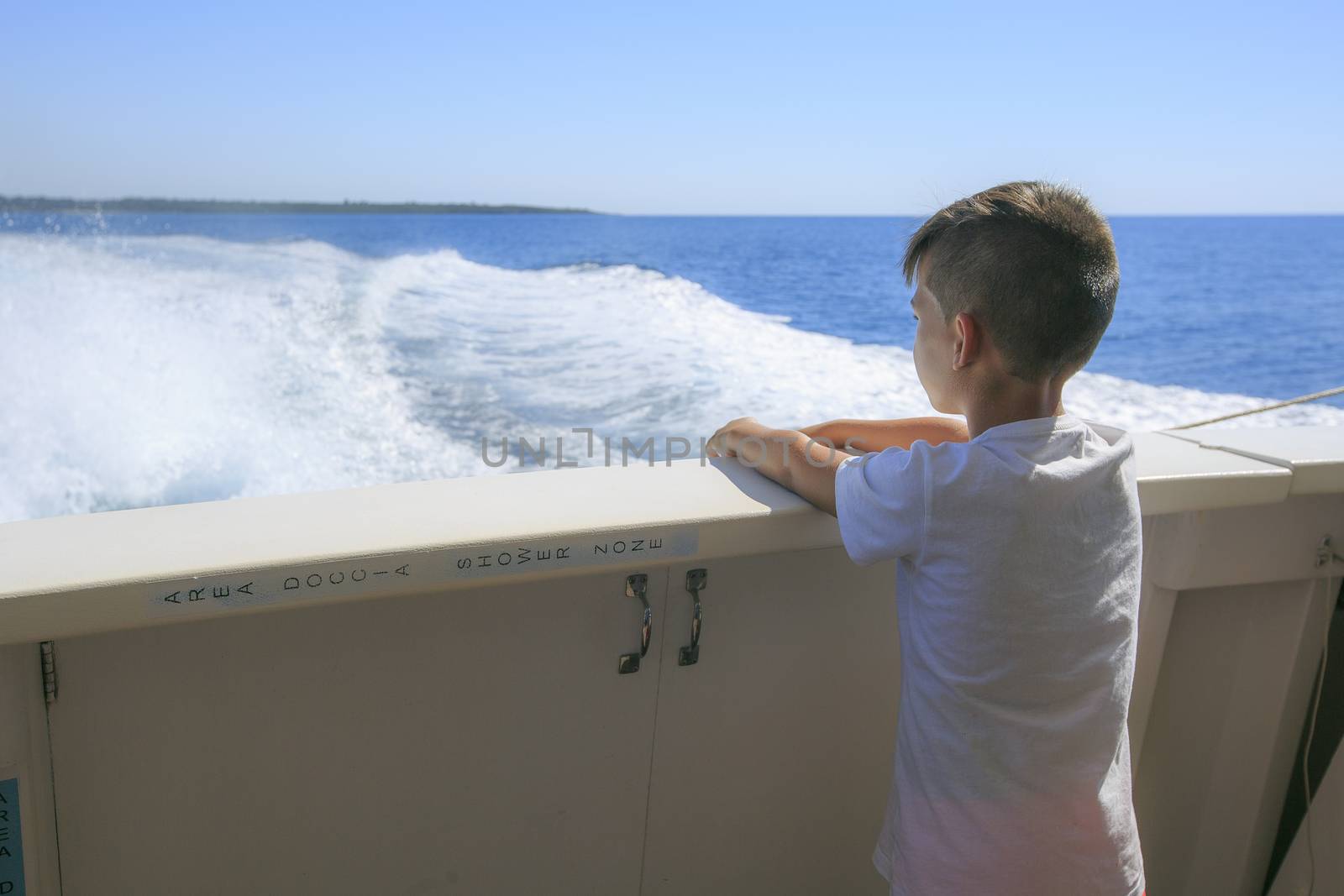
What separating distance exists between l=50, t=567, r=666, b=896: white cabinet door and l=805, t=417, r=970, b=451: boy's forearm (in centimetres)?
35

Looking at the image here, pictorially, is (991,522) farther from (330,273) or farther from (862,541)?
(330,273)

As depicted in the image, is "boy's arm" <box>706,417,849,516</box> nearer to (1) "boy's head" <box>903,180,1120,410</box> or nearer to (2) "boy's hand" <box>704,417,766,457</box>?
(2) "boy's hand" <box>704,417,766,457</box>

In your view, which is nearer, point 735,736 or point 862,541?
point 862,541

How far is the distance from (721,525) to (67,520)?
1.96 ft

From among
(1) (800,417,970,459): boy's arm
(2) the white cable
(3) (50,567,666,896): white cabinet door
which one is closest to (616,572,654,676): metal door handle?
(3) (50,567,666,896): white cabinet door

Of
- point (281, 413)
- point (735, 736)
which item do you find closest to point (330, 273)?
point (281, 413)

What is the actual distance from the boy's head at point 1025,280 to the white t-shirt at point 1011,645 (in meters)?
0.07

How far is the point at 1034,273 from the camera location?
2.94 feet

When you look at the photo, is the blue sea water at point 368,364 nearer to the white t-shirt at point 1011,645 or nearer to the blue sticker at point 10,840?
the white t-shirt at point 1011,645

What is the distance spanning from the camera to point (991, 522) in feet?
2.85

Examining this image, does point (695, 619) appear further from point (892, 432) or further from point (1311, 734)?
point (1311, 734)

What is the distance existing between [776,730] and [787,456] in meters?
0.37

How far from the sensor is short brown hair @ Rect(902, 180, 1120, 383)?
2.94 ft

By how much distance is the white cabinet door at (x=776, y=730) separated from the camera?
1.16 m
